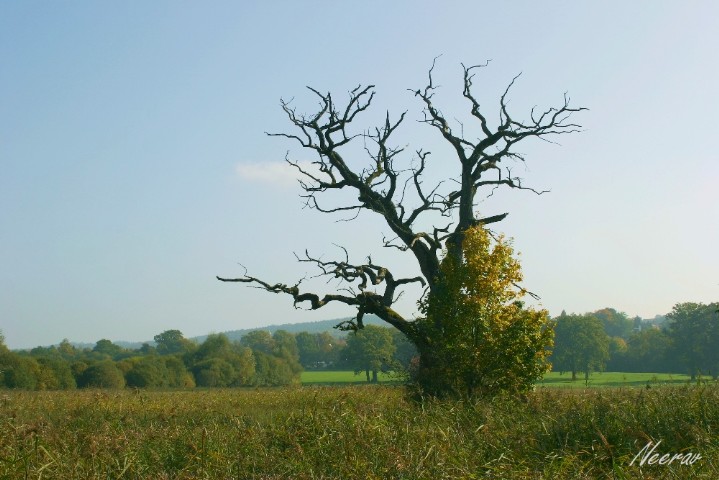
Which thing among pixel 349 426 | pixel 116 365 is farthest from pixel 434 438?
pixel 116 365

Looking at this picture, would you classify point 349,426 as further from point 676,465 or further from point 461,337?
point 461,337

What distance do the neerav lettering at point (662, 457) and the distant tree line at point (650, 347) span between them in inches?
2319

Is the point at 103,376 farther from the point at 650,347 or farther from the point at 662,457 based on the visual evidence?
the point at 650,347

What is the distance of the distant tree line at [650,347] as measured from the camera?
69562 mm

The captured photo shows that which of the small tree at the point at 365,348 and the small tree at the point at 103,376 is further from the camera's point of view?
the small tree at the point at 365,348

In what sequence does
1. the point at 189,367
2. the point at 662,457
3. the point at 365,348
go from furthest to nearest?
the point at 365,348 < the point at 189,367 < the point at 662,457

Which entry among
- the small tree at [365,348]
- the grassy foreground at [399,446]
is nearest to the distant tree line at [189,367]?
the small tree at [365,348]

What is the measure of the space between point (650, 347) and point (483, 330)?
68844 millimetres

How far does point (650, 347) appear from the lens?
270 feet

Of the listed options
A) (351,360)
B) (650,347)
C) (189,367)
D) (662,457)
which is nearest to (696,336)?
(650,347)

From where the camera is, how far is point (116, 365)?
5922cm

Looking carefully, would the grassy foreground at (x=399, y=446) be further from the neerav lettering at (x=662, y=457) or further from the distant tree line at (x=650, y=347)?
the distant tree line at (x=650, y=347)

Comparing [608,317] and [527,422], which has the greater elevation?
[608,317]

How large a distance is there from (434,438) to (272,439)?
2407 mm
